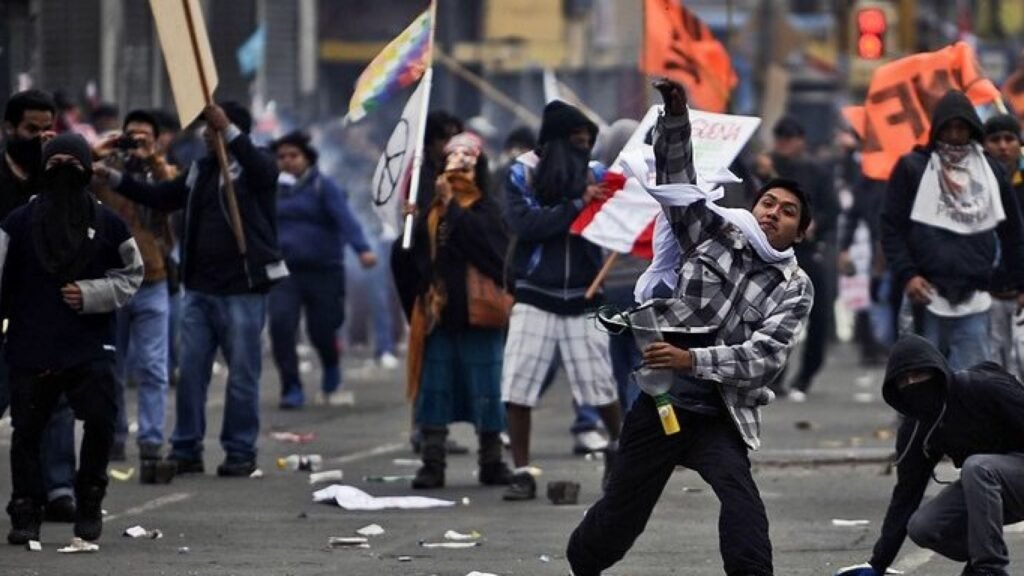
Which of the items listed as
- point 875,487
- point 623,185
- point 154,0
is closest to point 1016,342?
point 875,487

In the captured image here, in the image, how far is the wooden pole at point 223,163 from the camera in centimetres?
1366

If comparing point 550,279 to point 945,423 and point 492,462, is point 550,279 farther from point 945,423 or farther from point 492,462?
point 945,423

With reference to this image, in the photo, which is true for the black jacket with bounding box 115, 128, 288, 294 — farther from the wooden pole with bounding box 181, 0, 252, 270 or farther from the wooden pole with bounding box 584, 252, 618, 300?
the wooden pole with bounding box 584, 252, 618, 300

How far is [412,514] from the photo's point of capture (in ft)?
41.6

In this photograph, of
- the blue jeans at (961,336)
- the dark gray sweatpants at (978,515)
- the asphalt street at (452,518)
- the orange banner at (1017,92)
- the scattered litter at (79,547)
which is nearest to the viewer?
the dark gray sweatpants at (978,515)

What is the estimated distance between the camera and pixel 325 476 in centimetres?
1426

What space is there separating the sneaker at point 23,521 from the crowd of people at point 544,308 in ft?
0.04

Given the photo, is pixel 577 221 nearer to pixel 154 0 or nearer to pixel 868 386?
pixel 154 0

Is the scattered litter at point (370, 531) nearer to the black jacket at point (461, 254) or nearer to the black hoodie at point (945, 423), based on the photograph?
the black jacket at point (461, 254)

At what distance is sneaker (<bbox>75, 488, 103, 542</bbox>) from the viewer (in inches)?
447

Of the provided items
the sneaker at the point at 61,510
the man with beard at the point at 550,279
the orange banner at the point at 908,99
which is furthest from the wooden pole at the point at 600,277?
the sneaker at the point at 61,510

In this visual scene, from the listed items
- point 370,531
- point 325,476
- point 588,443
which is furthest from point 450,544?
point 588,443

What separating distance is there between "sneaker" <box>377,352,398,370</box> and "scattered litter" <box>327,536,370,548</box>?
11588mm

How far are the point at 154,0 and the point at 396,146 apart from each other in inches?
55.3
